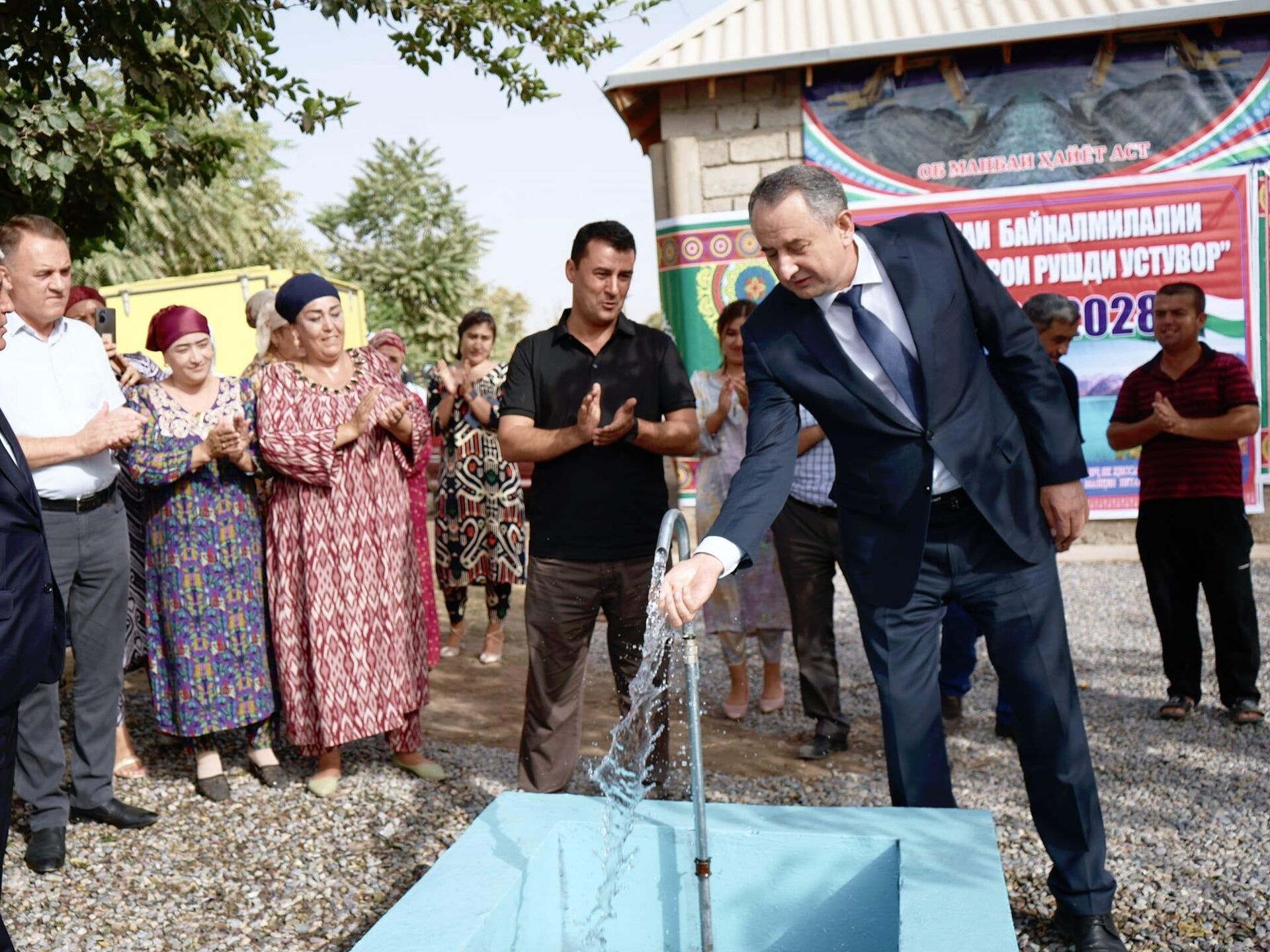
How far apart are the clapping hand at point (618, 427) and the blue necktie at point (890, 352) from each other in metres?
0.93

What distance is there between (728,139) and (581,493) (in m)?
6.01

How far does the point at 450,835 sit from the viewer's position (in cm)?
434

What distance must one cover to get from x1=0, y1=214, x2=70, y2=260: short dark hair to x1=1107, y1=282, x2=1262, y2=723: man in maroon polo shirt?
4.43m

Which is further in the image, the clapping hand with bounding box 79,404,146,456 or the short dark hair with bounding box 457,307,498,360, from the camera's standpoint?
the short dark hair with bounding box 457,307,498,360

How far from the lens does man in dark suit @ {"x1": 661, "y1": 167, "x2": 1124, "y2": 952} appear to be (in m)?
3.01

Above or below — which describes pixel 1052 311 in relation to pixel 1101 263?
below

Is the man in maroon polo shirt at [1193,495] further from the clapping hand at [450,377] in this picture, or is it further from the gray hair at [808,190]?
the clapping hand at [450,377]

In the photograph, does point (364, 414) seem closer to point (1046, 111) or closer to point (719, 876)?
point (719, 876)

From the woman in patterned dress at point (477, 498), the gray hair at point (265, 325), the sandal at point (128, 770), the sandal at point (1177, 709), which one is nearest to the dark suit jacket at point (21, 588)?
the sandal at point (128, 770)

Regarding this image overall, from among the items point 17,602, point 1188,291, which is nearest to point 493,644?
point 1188,291

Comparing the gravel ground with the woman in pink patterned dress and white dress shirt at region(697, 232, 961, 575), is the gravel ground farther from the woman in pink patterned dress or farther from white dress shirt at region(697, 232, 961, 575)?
white dress shirt at region(697, 232, 961, 575)

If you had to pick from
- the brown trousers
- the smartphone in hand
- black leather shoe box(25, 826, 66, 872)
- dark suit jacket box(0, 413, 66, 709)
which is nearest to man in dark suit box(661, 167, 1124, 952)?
the brown trousers

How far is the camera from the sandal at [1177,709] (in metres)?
5.34

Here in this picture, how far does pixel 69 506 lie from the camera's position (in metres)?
4.34
